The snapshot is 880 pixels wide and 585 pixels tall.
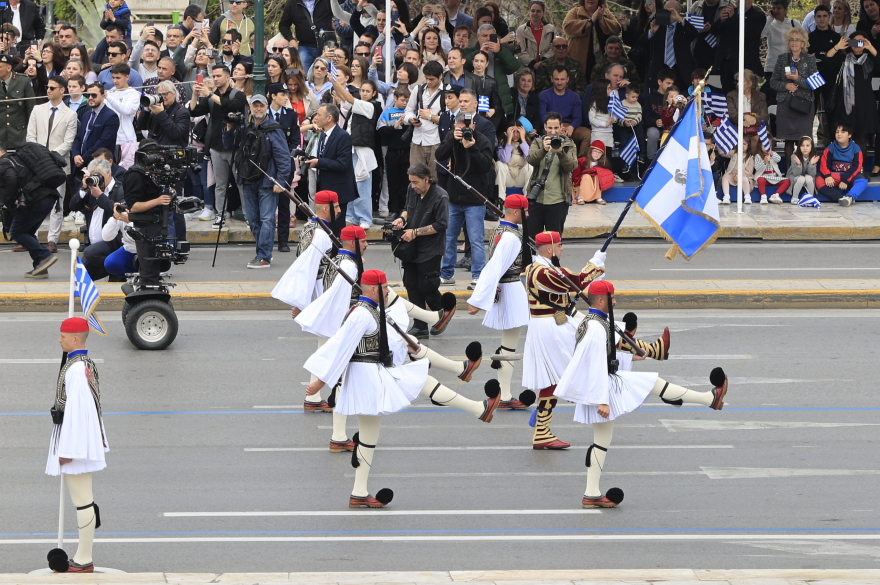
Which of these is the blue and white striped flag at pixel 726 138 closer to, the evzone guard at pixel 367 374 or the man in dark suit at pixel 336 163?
the man in dark suit at pixel 336 163

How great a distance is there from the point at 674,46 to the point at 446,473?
1444cm

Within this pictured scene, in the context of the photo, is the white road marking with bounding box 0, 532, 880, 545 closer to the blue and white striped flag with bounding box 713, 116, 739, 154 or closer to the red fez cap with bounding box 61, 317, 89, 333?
the red fez cap with bounding box 61, 317, 89, 333

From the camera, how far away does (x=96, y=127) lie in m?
20.0

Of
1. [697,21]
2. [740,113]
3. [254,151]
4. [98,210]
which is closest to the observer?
[98,210]

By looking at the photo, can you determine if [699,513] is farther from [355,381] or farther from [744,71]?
[744,71]

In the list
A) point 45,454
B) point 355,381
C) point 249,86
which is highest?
point 249,86

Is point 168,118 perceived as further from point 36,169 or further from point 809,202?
point 809,202

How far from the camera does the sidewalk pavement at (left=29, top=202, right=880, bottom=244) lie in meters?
21.3

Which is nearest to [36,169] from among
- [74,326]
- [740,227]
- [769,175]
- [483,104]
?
[483,104]

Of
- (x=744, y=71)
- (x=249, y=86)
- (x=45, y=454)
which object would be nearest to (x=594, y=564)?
(x=45, y=454)

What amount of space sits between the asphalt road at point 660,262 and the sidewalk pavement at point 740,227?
15cm

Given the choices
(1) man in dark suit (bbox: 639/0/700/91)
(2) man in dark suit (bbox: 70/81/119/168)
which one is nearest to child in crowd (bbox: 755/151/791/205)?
(1) man in dark suit (bbox: 639/0/700/91)

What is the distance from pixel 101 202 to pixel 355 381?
6.21 metres

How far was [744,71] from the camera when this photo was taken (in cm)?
2302
